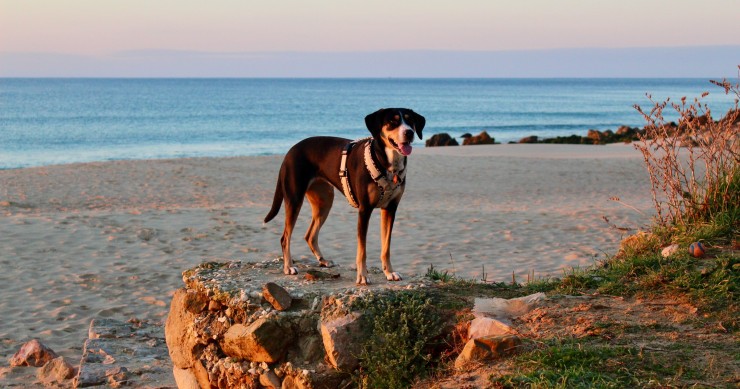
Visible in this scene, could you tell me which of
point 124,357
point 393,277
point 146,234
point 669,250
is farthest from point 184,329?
point 146,234

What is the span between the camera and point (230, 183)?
64.7ft

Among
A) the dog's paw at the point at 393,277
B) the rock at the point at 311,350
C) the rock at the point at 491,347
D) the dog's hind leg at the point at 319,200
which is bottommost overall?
the rock at the point at 311,350

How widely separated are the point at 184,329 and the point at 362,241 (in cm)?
157

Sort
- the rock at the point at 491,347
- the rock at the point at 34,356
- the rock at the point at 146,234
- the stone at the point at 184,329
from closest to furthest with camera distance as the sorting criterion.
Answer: the rock at the point at 491,347 → the stone at the point at 184,329 → the rock at the point at 34,356 → the rock at the point at 146,234

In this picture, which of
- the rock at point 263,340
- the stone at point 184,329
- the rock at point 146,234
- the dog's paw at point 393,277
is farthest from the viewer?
the rock at point 146,234

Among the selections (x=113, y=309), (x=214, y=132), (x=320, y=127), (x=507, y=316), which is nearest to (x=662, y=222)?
(x=507, y=316)

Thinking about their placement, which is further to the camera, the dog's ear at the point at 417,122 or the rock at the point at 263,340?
the dog's ear at the point at 417,122

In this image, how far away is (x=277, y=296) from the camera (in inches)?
213

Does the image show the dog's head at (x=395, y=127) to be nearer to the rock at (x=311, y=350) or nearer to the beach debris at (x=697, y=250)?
the rock at (x=311, y=350)

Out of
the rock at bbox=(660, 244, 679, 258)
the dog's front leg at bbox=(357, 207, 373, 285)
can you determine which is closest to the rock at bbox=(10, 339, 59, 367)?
the dog's front leg at bbox=(357, 207, 373, 285)

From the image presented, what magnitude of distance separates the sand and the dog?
109 inches

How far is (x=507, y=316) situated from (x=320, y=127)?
53101 millimetres

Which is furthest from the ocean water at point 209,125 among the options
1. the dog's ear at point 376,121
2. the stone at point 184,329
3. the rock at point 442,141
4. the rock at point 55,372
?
the dog's ear at point 376,121

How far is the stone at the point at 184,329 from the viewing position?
19.0 ft
